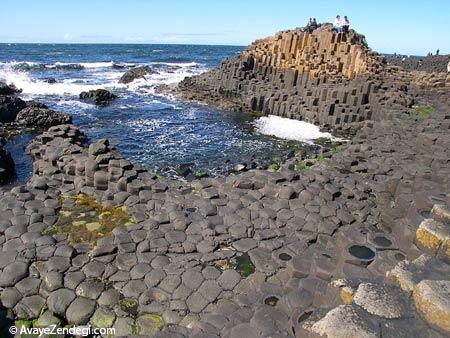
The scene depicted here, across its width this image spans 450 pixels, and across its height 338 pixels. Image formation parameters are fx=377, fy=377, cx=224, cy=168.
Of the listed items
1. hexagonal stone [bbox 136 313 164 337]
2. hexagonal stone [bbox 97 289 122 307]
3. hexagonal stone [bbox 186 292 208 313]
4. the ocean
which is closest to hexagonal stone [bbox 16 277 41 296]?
hexagonal stone [bbox 97 289 122 307]

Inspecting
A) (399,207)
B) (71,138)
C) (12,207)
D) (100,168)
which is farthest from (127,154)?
(399,207)

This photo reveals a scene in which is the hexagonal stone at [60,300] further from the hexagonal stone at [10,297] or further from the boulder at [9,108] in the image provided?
the boulder at [9,108]

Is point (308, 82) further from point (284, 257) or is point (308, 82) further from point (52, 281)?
point (52, 281)

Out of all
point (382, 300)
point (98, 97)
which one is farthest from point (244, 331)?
point (98, 97)

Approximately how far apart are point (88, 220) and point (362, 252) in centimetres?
564

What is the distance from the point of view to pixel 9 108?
818 inches

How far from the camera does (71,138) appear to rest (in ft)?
46.6

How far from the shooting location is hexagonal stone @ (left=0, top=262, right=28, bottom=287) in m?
6.26

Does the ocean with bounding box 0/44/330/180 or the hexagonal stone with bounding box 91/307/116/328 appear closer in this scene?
the hexagonal stone with bounding box 91/307/116/328

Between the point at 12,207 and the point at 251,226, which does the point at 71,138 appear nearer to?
the point at 12,207

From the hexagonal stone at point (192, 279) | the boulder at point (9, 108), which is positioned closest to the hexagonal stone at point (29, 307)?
the hexagonal stone at point (192, 279)

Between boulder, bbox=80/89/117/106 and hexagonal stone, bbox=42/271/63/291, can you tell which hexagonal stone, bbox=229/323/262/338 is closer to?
hexagonal stone, bbox=42/271/63/291

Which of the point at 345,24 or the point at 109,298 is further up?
the point at 345,24

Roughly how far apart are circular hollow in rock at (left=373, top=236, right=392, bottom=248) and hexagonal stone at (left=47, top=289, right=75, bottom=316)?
191 inches
